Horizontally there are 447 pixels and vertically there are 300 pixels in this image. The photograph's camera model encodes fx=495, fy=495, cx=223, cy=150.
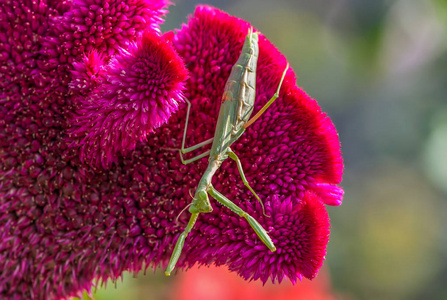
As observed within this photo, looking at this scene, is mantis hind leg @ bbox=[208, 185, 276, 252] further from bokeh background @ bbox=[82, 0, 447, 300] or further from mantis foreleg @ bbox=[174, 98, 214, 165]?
bokeh background @ bbox=[82, 0, 447, 300]

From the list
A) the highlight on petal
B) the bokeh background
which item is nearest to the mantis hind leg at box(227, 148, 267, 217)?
the highlight on petal

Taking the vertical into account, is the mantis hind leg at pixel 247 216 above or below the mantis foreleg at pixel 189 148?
below

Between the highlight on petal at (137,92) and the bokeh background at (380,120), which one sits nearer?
the highlight on petal at (137,92)

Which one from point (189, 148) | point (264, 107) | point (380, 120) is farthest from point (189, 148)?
point (380, 120)

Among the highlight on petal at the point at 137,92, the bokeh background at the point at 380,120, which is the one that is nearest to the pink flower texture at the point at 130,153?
the highlight on petal at the point at 137,92

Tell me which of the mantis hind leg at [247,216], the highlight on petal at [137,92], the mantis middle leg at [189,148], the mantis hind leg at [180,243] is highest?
the highlight on petal at [137,92]

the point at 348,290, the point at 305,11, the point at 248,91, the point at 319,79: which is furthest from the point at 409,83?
the point at 248,91

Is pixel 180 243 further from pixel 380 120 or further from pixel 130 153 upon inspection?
pixel 380 120

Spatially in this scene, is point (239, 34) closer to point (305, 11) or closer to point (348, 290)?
point (348, 290)

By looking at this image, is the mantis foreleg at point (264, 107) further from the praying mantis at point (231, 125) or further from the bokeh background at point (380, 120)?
the bokeh background at point (380, 120)
